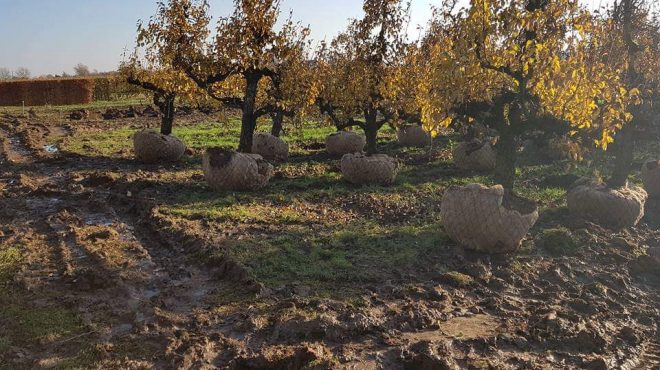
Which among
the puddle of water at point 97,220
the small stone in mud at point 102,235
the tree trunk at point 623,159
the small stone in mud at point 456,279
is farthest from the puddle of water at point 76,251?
the tree trunk at point 623,159

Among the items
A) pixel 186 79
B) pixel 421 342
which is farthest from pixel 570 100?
pixel 186 79

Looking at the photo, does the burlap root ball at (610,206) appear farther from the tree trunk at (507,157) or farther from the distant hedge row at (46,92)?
the distant hedge row at (46,92)

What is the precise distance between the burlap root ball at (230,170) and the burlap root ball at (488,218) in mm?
5073

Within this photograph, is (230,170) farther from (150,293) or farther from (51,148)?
(51,148)

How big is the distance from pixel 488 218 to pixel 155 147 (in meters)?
10.0

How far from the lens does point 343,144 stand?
16922 millimetres

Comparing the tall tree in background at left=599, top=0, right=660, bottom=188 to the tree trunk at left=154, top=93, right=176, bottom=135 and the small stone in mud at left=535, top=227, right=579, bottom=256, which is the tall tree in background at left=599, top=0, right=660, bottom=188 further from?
the tree trunk at left=154, top=93, right=176, bottom=135

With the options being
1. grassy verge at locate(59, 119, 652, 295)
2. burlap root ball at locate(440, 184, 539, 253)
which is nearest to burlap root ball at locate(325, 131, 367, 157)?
grassy verge at locate(59, 119, 652, 295)

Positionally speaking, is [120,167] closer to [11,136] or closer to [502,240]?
[11,136]

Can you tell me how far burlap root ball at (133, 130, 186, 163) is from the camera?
14383mm

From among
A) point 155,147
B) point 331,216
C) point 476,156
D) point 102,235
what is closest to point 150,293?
point 102,235

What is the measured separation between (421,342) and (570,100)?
202 inches

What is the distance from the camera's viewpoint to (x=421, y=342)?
494 centimetres

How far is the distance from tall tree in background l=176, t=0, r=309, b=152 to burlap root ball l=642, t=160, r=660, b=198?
28.0 ft
